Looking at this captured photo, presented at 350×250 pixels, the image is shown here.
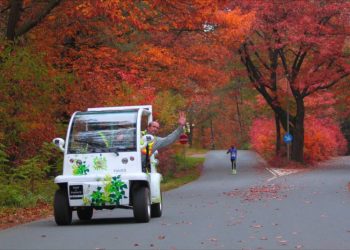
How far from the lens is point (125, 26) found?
2248 centimetres

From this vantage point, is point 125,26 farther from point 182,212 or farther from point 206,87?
point 206,87

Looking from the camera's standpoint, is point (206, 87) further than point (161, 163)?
No

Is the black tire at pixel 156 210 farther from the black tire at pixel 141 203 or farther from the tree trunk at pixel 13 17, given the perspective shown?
the tree trunk at pixel 13 17

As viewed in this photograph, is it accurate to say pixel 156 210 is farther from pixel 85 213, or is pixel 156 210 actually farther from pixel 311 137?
pixel 311 137

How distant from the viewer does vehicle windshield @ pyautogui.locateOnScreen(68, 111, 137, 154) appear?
1434 cm

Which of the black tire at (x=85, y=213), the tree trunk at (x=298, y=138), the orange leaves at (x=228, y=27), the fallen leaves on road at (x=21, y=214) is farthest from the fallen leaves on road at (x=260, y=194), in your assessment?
the tree trunk at (x=298, y=138)

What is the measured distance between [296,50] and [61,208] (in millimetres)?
34469

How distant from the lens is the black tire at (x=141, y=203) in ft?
45.1

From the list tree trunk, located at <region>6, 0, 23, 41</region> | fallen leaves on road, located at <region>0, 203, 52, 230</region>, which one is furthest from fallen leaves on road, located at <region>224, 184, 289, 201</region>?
tree trunk, located at <region>6, 0, 23, 41</region>

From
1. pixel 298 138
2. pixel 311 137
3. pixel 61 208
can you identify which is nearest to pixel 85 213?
pixel 61 208

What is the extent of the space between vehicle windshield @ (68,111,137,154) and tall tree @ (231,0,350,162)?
86.2 ft

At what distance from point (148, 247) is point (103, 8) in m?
10.2

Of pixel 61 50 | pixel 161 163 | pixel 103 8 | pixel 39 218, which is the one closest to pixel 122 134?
pixel 39 218

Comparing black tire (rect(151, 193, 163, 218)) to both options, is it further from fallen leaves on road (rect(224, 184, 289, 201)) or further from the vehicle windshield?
fallen leaves on road (rect(224, 184, 289, 201))
